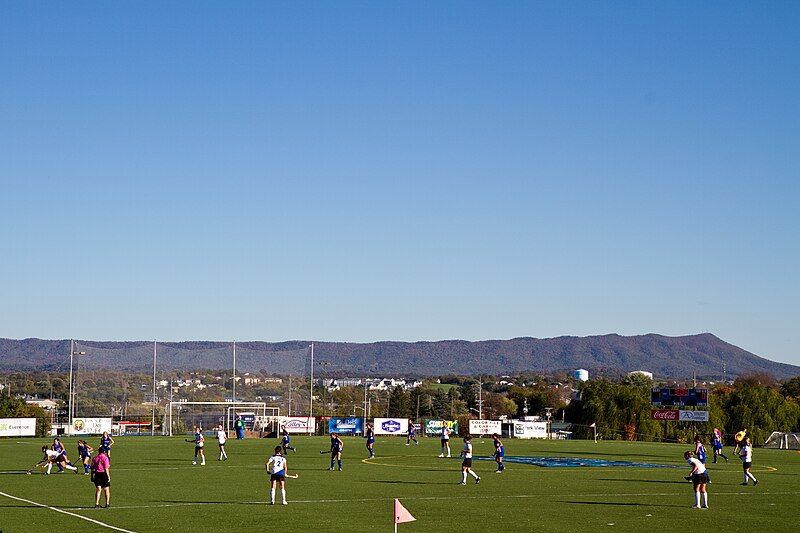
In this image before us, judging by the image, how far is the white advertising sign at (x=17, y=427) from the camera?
8594cm

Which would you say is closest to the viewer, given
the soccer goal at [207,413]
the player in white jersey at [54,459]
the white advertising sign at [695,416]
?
the player in white jersey at [54,459]

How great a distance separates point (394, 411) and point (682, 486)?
14656 centimetres

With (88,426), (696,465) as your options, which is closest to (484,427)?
(88,426)

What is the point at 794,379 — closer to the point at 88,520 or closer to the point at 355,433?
the point at 355,433

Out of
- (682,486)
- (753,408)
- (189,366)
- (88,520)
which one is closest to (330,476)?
(682,486)

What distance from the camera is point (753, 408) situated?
124 m

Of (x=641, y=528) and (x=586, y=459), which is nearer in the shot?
(x=641, y=528)

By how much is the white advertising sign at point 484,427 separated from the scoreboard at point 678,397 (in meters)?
14.9

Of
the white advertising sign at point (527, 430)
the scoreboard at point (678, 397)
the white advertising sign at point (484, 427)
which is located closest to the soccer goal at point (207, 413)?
the white advertising sign at point (484, 427)

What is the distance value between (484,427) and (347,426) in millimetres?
12677

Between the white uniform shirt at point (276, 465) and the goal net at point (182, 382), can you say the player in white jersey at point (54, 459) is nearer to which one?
the white uniform shirt at point (276, 465)

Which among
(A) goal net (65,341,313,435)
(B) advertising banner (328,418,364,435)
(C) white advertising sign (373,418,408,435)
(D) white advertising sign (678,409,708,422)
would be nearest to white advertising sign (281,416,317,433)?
(B) advertising banner (328,418,364,435)

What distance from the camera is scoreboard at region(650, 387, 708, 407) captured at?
9806 centimetres

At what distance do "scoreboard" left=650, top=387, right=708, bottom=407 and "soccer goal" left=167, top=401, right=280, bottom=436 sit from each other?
3582 cm
